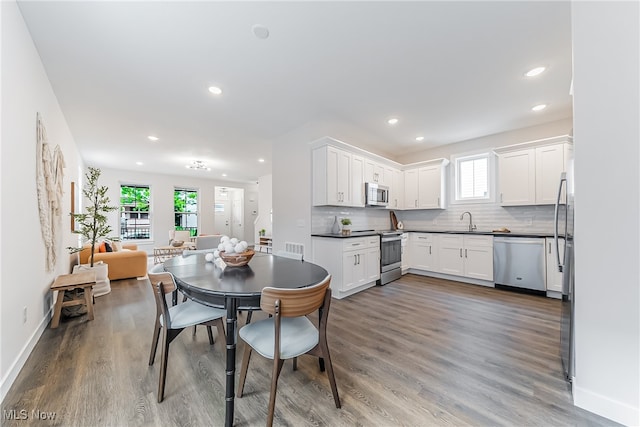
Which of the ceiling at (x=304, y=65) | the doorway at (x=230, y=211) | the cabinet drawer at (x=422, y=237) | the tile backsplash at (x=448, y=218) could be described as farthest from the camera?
the doorway at (x=230, y=211)


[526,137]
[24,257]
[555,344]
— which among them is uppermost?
[526,137]

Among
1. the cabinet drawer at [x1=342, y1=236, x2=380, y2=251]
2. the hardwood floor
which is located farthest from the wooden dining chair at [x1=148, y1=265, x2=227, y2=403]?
the cabinet drawer at [x1=342, y1=236, x2=380, y2=251]

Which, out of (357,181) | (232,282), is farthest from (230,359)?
(357,181)

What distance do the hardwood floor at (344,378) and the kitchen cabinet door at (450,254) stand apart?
1578mm

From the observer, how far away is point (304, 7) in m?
1.86

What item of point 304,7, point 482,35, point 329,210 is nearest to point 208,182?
point 329,210

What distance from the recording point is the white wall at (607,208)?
1408 mm

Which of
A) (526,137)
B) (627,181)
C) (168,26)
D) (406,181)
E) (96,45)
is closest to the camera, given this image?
(627,181)

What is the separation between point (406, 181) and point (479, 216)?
1.60m

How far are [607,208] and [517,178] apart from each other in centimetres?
326

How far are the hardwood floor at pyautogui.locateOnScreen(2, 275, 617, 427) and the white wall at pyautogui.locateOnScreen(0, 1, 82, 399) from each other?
0.22 meters

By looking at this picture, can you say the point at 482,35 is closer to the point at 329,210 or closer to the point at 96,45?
the point at 329,210

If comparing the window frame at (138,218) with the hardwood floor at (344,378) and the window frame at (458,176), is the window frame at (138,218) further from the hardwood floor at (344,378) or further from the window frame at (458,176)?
the window frame at (458,176)

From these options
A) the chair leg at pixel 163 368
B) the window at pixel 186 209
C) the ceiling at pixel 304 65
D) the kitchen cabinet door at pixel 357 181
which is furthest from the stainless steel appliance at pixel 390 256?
the window at pixel 186 209
